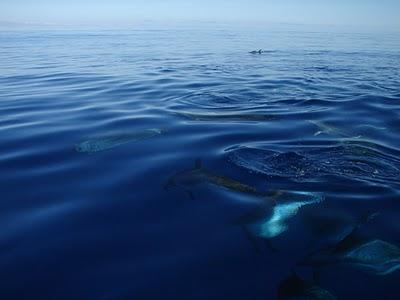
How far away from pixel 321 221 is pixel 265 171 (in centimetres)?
148

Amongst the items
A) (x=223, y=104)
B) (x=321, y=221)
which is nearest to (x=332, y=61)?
(x=223, y=104)

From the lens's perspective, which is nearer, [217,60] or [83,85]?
[83,85]

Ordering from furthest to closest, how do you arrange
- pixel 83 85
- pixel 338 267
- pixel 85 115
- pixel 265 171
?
1. pixel 83 85
2. pixel 85 115
3. pixel 265 171
4. pixel 338 267

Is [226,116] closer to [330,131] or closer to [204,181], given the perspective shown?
[330,131]

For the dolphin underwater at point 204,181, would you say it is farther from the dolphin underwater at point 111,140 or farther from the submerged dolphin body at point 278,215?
the dolphin underwater at point 111,140

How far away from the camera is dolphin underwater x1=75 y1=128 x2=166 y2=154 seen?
7133mm

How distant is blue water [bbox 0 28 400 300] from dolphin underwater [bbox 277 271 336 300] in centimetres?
8

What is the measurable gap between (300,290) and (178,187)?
8.43 ft

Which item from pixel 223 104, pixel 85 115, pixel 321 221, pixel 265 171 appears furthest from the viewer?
pixel 223 104

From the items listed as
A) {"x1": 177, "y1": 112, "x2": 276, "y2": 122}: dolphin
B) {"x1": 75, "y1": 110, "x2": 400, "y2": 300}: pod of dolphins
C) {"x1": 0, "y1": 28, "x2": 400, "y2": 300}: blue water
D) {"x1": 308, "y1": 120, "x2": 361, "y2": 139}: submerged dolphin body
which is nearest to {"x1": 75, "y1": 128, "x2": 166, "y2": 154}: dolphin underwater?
{"x1": 75, "y1": 110, "x2": 400, "y2": 300}: pod of dolphins

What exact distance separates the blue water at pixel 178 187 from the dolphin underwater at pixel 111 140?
125 mm

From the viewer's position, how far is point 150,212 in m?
4.95

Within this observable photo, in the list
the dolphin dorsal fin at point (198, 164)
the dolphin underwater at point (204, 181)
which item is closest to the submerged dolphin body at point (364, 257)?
the dolphin underwater at point (204, 181)

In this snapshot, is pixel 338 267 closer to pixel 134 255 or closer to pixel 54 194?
pixel 134 255
